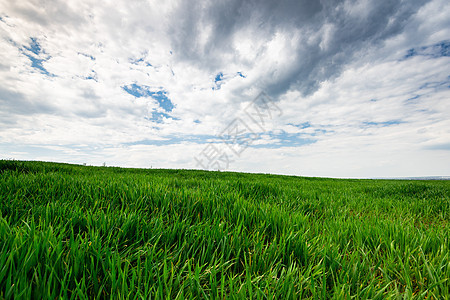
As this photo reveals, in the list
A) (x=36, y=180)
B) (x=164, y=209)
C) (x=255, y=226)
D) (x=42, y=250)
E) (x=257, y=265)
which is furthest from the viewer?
(x=36, y=180)

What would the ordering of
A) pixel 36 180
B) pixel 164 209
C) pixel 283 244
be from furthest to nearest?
pixel 36 180 < pixel 164 209 < pixel 283 244

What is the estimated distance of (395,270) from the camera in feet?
4.40

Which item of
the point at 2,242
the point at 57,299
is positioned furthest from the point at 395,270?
the point at 2,242

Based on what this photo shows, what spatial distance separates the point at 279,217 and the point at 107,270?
145 cm

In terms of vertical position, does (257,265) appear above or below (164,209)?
below

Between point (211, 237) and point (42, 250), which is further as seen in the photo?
point (211, 237)

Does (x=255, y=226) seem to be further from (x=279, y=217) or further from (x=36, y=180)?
(x=36, y=180)

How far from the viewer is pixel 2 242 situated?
1109 mm

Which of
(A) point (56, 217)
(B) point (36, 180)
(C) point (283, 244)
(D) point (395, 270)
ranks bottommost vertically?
(D) point (395, 270)

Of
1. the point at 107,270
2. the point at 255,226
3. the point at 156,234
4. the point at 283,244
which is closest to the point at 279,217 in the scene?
the point at 255,226

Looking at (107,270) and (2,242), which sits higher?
(2,242)

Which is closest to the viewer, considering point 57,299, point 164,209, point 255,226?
point 57,299

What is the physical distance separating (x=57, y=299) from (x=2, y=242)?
20.5 inches

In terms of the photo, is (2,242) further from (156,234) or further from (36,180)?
(36,180)
